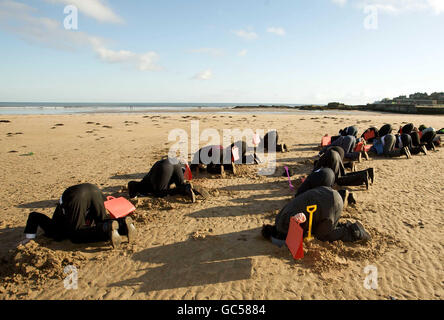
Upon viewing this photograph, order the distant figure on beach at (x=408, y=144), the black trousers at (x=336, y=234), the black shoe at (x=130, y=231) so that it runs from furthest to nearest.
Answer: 1. the distant figure on beach at (x=408, y=144)
2. the black shoe at (x=130, y=231)
3. the black trousers at (x=336, y=234)

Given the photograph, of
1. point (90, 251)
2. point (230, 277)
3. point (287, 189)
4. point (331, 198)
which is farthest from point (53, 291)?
point (287, 189)

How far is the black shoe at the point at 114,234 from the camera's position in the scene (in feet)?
15.4

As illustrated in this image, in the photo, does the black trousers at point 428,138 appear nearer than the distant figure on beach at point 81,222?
No

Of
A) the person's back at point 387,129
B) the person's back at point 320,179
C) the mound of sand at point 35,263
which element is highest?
the person's back at point 387,129

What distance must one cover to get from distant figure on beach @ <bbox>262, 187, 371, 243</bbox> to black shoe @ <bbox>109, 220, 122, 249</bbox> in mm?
2865

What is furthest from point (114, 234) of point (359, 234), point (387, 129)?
point (387, 129)

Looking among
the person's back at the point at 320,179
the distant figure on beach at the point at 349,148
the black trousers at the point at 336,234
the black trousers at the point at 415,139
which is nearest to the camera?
the black trousers at the point at 336,234

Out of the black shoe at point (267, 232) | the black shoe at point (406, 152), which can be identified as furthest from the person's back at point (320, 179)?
the black shoe at point (406, 152)

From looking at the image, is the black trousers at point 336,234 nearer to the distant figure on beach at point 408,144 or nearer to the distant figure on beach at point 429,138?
the distant figure on beach at point 408,144

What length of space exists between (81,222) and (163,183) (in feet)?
8.26

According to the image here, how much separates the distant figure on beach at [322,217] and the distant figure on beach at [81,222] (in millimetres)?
2849

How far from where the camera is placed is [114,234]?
4758 mm

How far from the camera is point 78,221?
4.75 meters

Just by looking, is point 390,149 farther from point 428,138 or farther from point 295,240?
point 295,240
